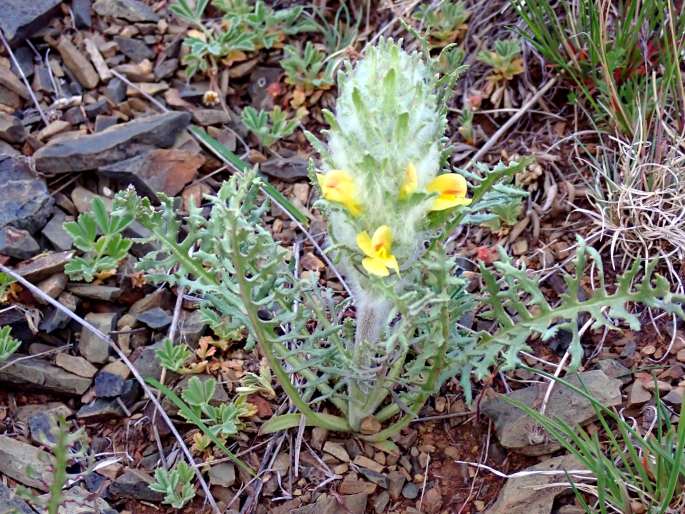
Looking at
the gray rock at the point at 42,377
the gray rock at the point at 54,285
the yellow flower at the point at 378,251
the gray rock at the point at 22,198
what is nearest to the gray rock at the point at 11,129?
the gray rock at the point at 22,198

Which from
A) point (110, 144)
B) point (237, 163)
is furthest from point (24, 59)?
point (237, 163)

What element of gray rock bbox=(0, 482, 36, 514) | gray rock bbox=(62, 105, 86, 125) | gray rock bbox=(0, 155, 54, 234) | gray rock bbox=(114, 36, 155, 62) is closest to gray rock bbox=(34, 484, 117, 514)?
gray rock bbox=(0, 482, 36, 514)

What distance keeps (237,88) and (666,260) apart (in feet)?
7.04

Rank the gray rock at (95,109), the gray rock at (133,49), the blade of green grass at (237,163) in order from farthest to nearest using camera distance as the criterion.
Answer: the gray rock at (133,49), the gray rock at (95,109), the blade of green grass at (237,163)

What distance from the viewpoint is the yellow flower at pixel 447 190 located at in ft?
7.36

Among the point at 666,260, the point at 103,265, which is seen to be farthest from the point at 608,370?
the point at 103,265

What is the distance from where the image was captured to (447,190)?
225cm

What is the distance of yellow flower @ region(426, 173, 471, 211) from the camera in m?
2.24

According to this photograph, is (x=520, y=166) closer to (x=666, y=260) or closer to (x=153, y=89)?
(x=666, y=260)

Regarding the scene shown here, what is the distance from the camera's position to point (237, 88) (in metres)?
4.13

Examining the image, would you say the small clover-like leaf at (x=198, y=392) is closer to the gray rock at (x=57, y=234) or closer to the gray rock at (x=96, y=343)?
the gray rock at (x=96, y=343)

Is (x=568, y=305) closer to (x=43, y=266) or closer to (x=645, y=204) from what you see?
(x=645, y=204)

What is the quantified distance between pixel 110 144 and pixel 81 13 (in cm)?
91

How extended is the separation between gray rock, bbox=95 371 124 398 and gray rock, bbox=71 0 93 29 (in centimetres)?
188
